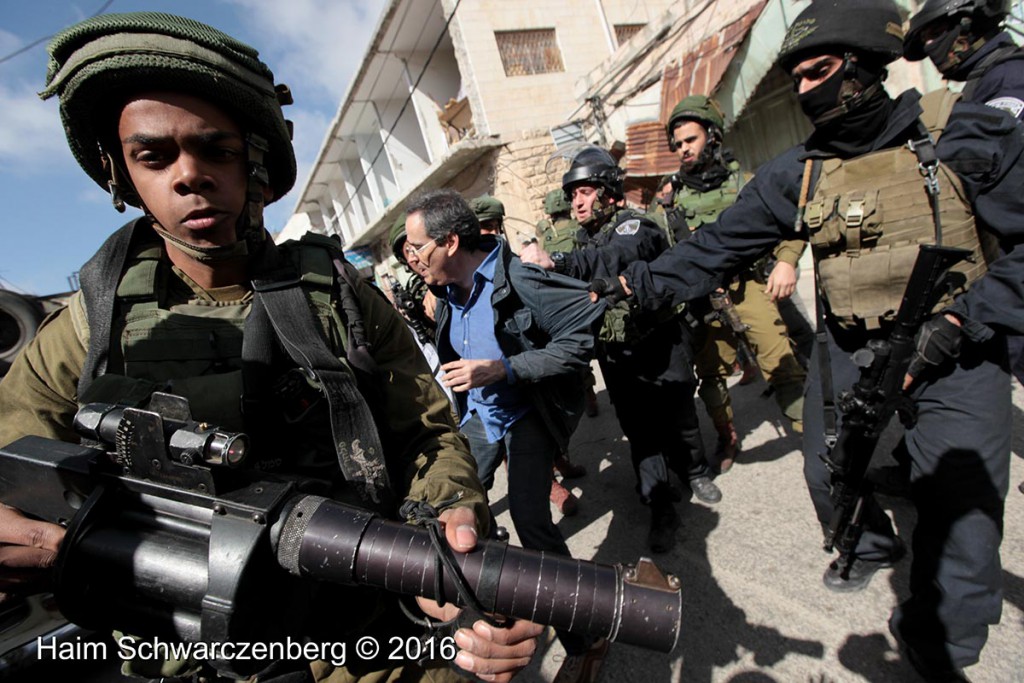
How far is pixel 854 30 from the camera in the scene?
69.5 inches

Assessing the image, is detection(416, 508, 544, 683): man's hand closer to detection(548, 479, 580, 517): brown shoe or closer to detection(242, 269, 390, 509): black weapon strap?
detection(242, 269, 390, 509): black weapon strap

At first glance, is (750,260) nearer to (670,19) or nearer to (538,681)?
(538,681)

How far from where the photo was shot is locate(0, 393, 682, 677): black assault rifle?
0.85 m

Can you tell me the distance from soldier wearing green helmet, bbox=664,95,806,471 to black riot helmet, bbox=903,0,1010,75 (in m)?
1.29

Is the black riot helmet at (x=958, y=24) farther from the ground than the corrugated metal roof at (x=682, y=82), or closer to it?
closer to it

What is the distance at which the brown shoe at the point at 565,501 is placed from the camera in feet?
11.5

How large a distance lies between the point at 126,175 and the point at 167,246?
0.77 ft

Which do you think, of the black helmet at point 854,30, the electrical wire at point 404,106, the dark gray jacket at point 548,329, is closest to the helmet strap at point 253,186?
the dark gray jacket at point 548,329

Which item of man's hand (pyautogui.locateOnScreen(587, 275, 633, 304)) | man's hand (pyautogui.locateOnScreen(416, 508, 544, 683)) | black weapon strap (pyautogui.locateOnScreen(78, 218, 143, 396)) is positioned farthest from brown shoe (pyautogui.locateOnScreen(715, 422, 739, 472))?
black weapon strap (pyautogui.locateOnScreen(78, 218, 143, 396))

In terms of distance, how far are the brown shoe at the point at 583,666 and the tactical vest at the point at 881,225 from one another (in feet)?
5.88

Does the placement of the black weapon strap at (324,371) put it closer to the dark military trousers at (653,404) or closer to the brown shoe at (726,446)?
the dark military trousers at (653,404)

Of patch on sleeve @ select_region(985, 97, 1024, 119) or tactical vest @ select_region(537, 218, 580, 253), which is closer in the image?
patch on sleeve @ select_region(985, 97, 1024, 119)

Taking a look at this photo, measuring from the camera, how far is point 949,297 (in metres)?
1.79

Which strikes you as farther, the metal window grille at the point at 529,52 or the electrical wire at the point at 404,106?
the metal window grille at the point at 529,52
